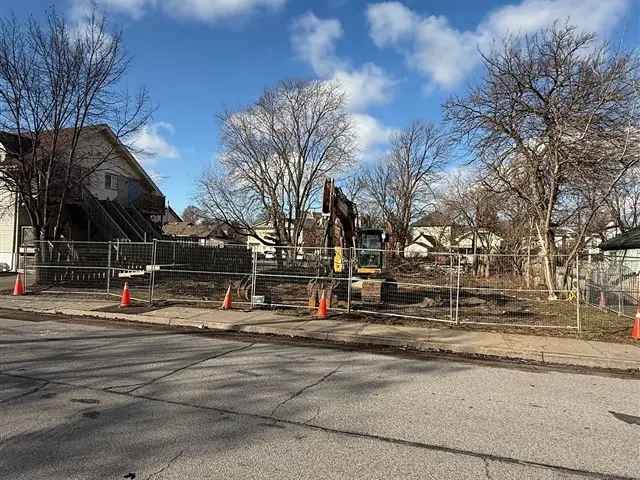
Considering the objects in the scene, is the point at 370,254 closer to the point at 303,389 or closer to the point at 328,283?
the point at 328,283

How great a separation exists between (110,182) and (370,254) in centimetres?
2191

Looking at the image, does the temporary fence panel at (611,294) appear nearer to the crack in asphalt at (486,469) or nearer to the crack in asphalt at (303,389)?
the crack in asphalt at (303,389)

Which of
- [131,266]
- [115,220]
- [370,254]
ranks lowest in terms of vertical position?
[131,266]

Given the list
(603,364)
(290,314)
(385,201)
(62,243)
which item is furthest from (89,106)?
(385,201)

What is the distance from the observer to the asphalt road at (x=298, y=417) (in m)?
3.99

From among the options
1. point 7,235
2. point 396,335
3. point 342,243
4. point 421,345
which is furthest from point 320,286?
point 7,235

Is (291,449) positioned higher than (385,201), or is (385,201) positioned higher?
(385,201)

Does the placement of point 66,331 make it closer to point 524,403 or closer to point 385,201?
point 524,403

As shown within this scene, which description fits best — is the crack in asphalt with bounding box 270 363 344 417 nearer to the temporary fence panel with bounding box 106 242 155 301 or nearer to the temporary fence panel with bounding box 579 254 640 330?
the temporary fence panel with bounding box 579 254 640 330

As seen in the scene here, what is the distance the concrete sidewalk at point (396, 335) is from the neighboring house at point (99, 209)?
13.1m

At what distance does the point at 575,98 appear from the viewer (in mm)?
20000

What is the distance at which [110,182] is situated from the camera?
34.0 m

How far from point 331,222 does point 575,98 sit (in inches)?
474

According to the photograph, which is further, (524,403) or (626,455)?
(524,403)
